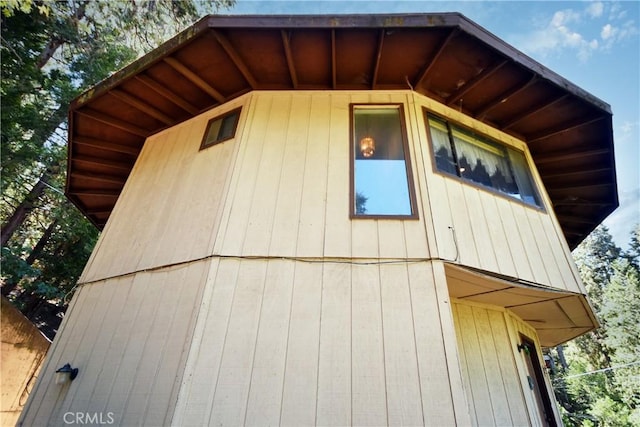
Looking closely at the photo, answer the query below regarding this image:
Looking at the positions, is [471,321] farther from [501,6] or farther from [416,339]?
[501,6]

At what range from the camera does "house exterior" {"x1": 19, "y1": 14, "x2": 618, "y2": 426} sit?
2498mm

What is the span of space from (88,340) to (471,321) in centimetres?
448

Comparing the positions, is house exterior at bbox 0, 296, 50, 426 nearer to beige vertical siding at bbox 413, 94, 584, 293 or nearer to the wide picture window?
beige vertical siding at bbox 413, 94, 584, 293

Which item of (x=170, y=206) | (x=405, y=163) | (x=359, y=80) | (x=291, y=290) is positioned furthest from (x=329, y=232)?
(x=359, y=80)

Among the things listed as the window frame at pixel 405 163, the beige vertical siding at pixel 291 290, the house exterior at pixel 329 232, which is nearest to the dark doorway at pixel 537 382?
the house exterior at pixel 329 232

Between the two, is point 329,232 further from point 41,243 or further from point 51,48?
point 41,243

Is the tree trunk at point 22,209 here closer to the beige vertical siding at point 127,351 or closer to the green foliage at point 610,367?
the beige vertical siding at point 127,351

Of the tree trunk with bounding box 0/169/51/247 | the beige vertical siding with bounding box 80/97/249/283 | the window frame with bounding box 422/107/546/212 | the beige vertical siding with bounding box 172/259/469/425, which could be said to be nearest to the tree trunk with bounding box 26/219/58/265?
the tree trunk with bounding box 0/169/51/247

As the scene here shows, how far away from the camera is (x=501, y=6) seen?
10.5 meters

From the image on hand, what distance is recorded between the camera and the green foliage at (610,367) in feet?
53.7

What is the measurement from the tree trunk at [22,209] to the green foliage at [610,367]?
2559 cm

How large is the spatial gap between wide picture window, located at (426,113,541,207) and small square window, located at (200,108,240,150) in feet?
8.71

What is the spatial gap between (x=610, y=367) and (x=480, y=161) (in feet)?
79.7

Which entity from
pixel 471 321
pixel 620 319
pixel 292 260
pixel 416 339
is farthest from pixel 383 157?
pixel 620 319
